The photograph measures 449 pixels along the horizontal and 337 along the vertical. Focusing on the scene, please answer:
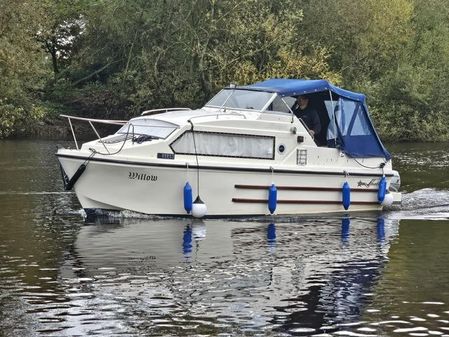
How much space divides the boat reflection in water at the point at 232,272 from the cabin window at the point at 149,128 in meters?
2.23

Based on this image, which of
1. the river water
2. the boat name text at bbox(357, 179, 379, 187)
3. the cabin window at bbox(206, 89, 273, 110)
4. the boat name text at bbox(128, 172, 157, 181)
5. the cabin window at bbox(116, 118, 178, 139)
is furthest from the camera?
the boat name text at bbox(357, 179, 379, 187)

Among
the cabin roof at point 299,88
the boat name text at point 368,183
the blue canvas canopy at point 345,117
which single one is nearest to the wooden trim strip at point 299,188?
the boat name text at point 368,183

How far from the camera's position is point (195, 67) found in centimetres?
5303

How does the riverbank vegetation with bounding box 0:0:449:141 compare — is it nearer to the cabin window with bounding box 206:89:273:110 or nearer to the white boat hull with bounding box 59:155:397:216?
the cabin window with bounding box 206:89:273:110

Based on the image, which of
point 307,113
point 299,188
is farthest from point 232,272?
Answer: point 307,113

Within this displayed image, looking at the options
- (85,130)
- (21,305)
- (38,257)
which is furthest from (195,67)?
(21,305)

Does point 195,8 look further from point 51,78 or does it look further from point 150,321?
point 150,321

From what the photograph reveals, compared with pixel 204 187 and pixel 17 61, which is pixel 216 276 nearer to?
pixel 204 187

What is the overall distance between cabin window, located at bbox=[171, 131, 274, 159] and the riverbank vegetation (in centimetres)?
2825

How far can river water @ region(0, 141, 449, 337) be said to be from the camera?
12.4 metres

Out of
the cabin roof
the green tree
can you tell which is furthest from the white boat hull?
the green tree

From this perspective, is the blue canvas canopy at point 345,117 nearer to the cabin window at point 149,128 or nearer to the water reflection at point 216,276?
the water reflection at point 216,276

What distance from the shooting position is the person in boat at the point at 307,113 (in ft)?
77.7

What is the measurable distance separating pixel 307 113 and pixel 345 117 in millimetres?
1164
